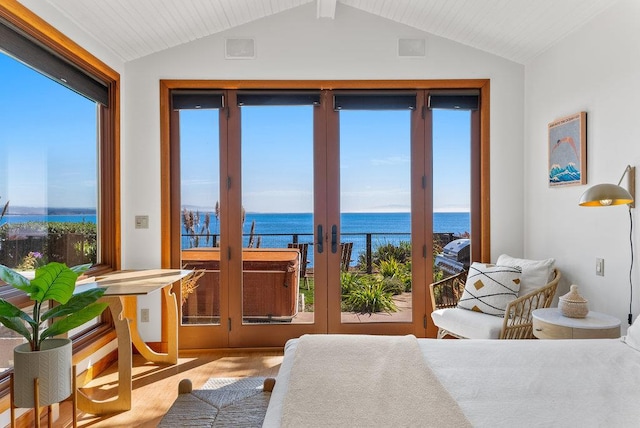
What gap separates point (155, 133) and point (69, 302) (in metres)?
2.10

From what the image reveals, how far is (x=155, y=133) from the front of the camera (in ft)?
12.8

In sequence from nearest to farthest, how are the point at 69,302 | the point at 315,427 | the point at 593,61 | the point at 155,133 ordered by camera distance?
the point at 315,427 → the point at 69,302 → the point at 593,61 → the point at 155,133

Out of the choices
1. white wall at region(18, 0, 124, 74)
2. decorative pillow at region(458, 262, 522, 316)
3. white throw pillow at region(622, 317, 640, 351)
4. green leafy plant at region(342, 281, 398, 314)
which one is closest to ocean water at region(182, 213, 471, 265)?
green leafy plant at region(342, 281, 398, 314)

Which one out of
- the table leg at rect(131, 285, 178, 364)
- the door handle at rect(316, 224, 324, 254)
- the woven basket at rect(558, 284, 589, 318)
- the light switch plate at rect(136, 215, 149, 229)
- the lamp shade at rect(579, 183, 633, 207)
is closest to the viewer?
the lamp shade at rect(579, 183, 633, 207)

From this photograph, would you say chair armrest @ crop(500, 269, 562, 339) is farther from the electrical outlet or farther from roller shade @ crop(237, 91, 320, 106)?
roller shade @ crop(237, 91, 320, 106)

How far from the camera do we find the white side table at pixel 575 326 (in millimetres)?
2465

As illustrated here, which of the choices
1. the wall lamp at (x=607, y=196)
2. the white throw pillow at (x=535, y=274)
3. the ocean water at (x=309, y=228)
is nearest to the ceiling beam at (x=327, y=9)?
the ocean water at (x=309, y=228)

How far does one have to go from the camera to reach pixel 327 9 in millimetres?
3777

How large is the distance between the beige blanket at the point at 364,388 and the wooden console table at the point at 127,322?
4.32 ft

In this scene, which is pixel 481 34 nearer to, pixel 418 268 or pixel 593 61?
pixel 593 61

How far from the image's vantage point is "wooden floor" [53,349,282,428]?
2742 millimetres

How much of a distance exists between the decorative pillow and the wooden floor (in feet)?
5.32

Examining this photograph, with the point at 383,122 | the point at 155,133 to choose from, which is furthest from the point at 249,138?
the point at 383,122

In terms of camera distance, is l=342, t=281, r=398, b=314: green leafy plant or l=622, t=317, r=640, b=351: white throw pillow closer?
l=622, t=317, r=640, b=351: white throw pillow
